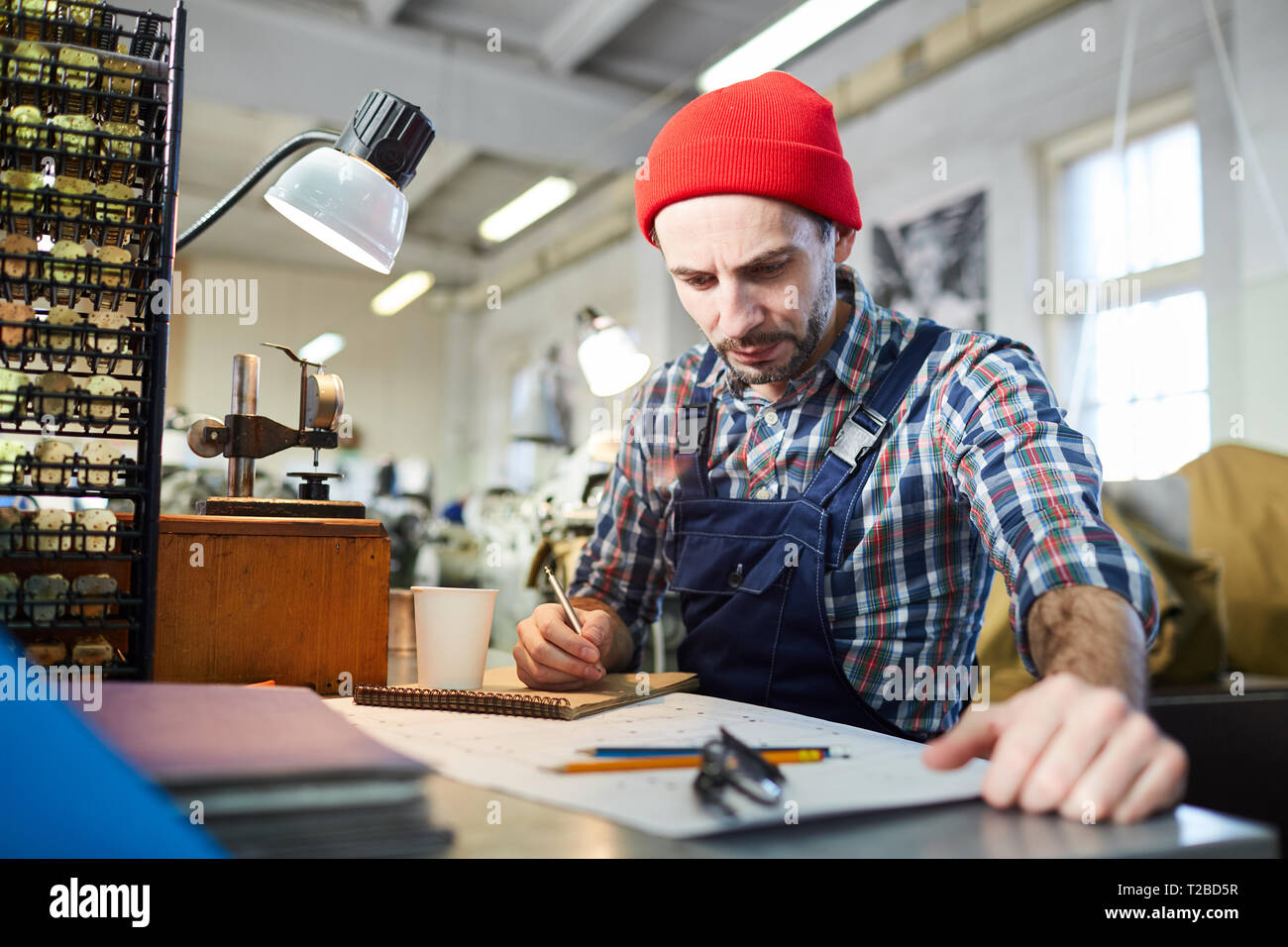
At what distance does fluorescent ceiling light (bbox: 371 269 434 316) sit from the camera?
9016mm

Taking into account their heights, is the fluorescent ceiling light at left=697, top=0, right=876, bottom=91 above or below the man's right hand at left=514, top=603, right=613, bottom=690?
above

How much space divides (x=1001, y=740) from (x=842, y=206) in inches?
32.2

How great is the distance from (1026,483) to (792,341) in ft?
1.18

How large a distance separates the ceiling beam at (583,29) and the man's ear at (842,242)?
4131 mm

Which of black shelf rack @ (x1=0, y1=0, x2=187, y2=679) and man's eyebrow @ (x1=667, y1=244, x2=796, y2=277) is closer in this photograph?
black shelf rack @ (x1=0, y1=0, x2=187, y2=679)

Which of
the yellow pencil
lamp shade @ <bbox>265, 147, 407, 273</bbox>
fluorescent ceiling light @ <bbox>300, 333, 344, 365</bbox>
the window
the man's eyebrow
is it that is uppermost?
fluorescent ceiling light @ <bbox>300, 333, 344, 365</bbox>

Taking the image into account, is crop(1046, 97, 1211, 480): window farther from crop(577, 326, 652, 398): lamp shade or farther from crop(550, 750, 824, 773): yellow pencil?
crop(550, 750, 824, 773): yellow pencil

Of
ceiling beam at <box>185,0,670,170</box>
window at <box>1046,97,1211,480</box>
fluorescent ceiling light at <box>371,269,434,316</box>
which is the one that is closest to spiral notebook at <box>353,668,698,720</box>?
window at <box>1046,97,1211,480</box>

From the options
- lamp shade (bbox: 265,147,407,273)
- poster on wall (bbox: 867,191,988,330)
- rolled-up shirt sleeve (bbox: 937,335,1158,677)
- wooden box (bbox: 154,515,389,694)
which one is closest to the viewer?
rolled-up shirt sleeve (bbox: 937,335,1158,677)

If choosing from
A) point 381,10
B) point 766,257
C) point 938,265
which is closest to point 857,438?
point 766,257

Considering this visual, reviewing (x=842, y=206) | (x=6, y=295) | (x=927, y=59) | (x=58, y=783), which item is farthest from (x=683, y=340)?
(x=58, y=783)

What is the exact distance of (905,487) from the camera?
3.78 ft

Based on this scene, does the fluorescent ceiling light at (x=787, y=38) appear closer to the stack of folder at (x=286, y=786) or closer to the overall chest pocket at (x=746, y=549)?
the overall chest pocket at (x=746, y=549)

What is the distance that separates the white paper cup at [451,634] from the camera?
1.03 m
